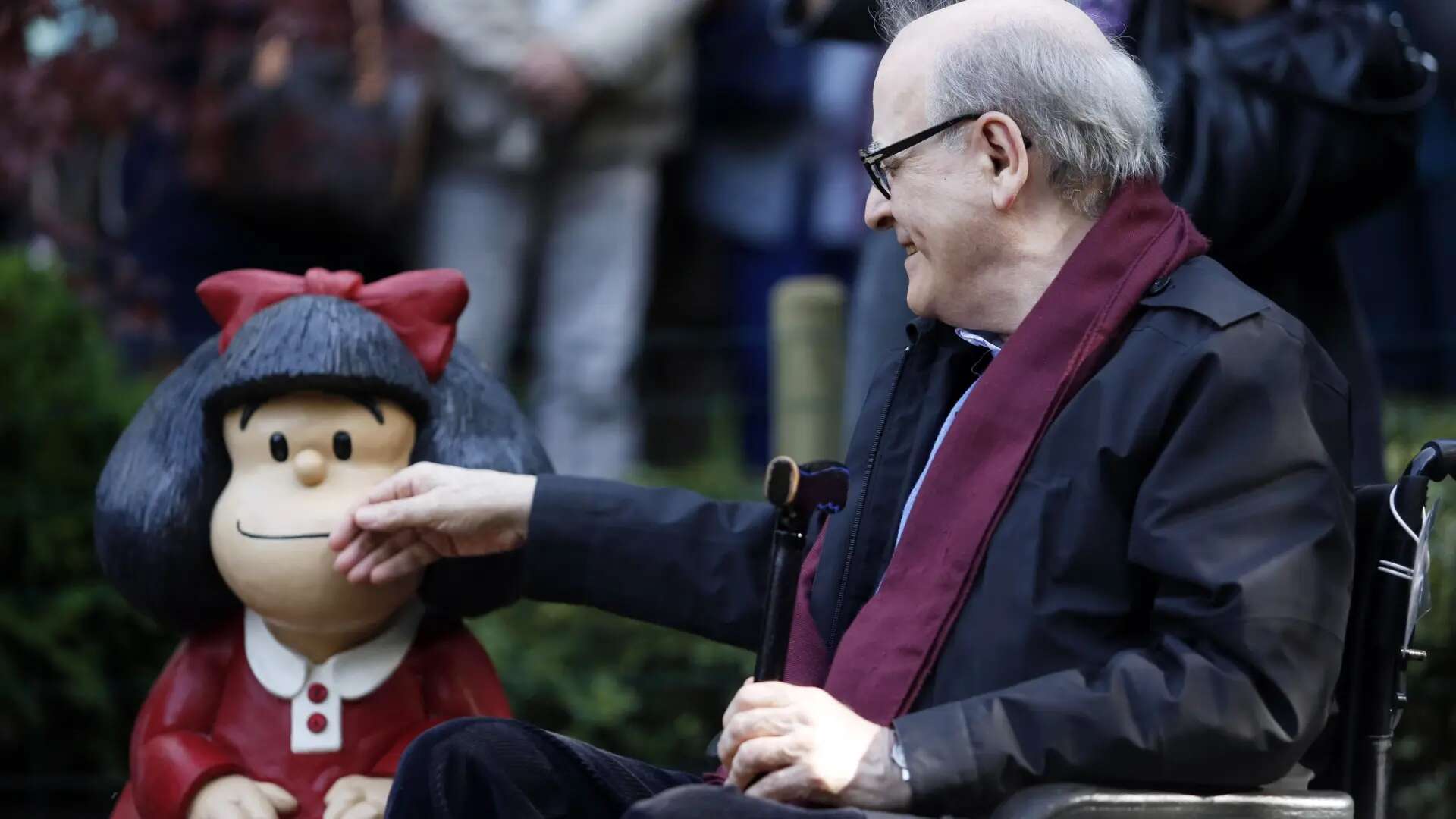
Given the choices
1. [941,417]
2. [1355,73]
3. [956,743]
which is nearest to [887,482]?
[941,417]

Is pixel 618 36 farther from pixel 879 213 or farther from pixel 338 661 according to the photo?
pixel 879 213

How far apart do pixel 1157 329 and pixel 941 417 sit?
15.0 inches

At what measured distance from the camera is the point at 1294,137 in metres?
3.45

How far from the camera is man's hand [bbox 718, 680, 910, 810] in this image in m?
2.23

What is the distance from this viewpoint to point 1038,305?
8.12 ft

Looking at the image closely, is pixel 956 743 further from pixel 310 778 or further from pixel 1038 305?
pixel 310 778

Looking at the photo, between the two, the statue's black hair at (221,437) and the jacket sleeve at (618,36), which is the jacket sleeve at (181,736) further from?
the jacket sleeve at (618,36)

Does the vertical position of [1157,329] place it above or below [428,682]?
above

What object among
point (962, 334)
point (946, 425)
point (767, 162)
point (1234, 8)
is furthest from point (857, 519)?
point (767, 162)

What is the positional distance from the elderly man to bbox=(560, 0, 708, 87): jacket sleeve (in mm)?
3576

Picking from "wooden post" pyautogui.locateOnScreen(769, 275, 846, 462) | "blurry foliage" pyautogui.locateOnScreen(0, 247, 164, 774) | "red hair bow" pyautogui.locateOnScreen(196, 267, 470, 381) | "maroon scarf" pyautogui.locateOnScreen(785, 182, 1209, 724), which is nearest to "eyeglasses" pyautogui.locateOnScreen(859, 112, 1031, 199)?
"maroon scarf" pyautogui.locateOnScreen(785, 182, 1209, 724)

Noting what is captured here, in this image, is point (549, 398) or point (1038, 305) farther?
point (549, 398)

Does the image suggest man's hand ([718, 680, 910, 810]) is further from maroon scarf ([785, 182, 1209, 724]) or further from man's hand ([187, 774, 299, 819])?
man's hand ([187, 774, 299, 819])

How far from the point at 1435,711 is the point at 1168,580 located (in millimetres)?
2722
